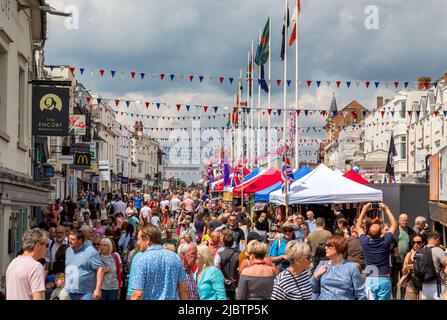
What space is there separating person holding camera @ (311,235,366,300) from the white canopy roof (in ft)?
40.2

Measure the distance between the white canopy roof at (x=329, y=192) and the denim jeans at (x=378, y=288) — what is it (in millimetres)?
9194

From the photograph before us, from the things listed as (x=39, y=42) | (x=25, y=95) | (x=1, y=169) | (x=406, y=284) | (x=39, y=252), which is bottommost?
(x=406, y=284)

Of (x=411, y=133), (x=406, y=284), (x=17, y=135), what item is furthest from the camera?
(x=411, y=133)

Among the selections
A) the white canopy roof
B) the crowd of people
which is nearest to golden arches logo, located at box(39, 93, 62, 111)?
the crowd of people

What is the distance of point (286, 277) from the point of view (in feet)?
22.8

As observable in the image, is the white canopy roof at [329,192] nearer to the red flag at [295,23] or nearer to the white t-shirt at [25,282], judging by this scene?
the red flag at [295,23]

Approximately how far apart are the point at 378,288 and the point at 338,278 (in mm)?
3317

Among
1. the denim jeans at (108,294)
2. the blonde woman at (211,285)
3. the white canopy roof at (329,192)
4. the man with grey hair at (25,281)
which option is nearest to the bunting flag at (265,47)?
the white canopy roof at (329,192)

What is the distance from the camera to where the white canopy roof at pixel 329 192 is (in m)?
19.6

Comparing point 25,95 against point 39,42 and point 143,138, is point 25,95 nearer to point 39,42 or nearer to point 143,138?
point 39,42

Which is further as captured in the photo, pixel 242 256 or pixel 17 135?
pixel 17 135

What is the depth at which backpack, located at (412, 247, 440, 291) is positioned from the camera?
10453 millimetres
